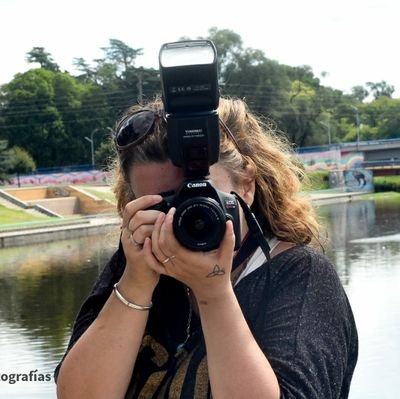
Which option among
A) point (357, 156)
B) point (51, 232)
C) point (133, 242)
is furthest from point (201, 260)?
point (357, 156)

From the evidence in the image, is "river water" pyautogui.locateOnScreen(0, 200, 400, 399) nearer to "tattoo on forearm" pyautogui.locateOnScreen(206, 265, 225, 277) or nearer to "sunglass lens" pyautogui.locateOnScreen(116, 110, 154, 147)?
"sunglass lens" pyautogui.locateOnScreen(116, 110, 154, 147)

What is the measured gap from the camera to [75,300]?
10695mm

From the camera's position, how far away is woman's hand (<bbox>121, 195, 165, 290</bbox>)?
1.27m

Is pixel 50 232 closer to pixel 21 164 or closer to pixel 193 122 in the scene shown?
pixel 193 122

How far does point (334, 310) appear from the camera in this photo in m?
1.28

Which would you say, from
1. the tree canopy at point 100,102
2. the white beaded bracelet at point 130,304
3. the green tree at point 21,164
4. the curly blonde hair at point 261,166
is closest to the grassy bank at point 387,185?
the tree canopy at point 100,102

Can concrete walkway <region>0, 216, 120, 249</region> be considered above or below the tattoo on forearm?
below

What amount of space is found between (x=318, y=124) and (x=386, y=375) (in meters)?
49.2

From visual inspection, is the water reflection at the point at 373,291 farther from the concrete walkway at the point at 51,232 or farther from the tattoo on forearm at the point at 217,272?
the tattoo on forearm at the point at 217,272

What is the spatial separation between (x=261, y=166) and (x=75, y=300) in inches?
374

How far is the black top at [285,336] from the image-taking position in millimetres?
1226

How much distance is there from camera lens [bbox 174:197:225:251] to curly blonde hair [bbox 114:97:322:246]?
0.48ft

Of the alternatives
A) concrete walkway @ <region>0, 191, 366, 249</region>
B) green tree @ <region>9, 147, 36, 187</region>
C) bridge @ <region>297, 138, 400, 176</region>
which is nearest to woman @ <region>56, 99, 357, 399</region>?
concrete walkway @ <region>0, 191, 366, 249</region>

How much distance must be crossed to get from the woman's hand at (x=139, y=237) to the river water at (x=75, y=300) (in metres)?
0.51
